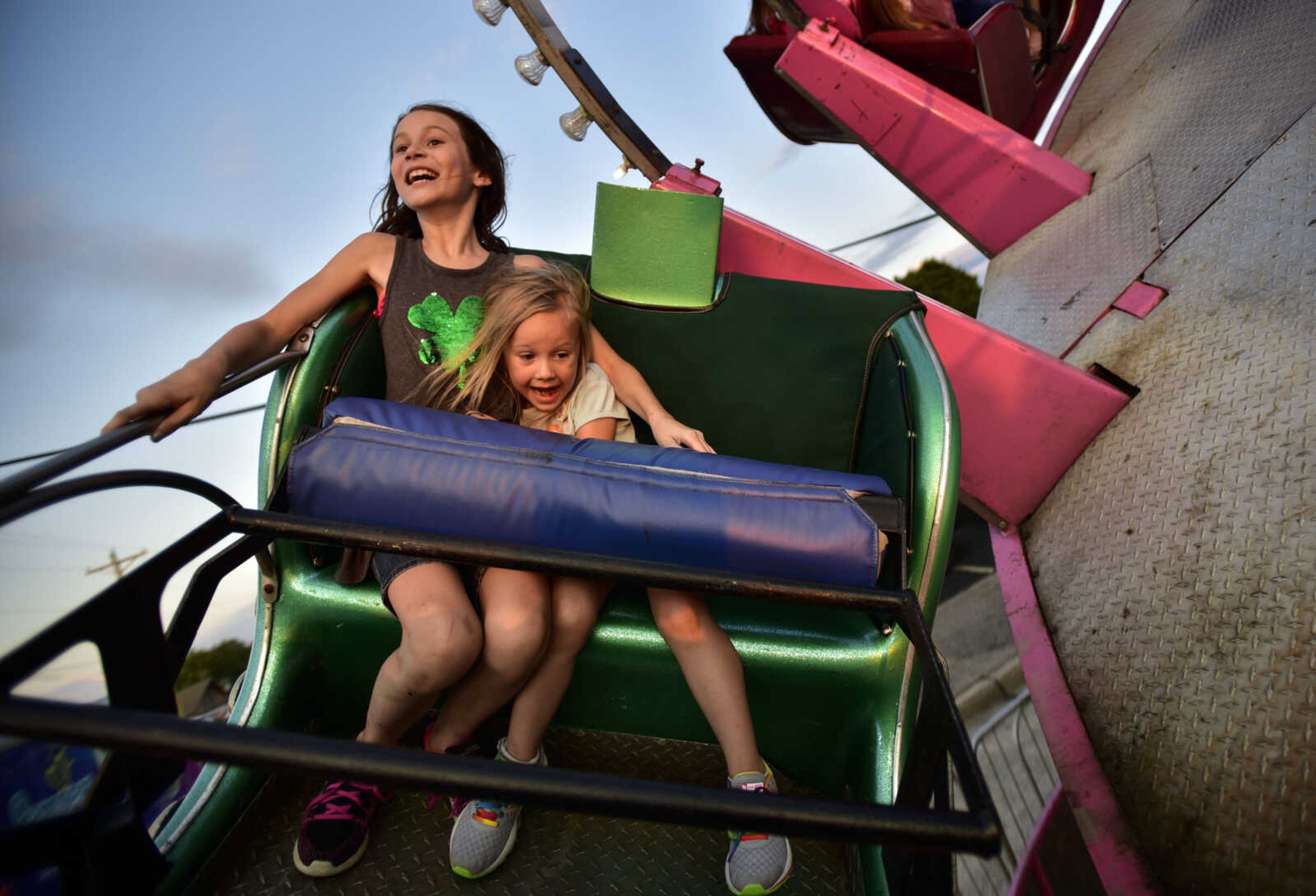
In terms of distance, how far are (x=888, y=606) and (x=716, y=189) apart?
165 cm

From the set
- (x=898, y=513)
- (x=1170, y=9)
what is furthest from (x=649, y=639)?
(x=1170, y=9)

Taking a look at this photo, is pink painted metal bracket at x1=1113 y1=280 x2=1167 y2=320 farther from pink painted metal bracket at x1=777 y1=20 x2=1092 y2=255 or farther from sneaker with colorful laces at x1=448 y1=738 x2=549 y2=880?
sneaker with colorful laces at x1=448 y1=738 x2=549 y2=880

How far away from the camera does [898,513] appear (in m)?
0.79

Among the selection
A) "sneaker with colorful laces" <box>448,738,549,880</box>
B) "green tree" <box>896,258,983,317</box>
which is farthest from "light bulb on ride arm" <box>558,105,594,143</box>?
"green tree" <box>896,258,983,317</box>

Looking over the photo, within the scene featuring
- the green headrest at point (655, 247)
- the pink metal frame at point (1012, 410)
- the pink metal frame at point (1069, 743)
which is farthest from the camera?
the pink metal frame at point (1012, 410)

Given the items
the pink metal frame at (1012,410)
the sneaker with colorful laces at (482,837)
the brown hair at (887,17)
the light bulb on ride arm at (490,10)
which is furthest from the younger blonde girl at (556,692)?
the brown hair at (887,17)

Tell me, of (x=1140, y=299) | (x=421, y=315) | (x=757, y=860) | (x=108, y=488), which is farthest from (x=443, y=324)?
(x=1140, y=299)

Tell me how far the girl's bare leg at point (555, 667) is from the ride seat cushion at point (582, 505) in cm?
16

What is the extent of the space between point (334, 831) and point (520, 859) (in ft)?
0.85

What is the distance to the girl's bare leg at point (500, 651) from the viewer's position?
33.8 inches

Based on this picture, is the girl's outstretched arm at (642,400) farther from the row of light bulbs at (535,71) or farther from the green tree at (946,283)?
the green tree at (946,283)

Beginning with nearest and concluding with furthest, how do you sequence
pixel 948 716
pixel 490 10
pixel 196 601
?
pixel 948 716 < pixel 196 601 < pixel 490 10

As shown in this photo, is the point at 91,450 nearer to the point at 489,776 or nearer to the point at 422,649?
the point at 422,649

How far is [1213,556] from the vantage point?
1.11 metres
